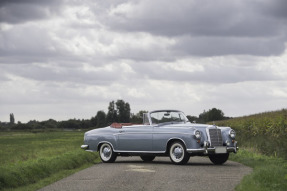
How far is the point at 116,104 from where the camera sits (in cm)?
12338

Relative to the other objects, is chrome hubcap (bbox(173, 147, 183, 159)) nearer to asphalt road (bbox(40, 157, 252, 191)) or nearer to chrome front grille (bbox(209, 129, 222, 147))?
chrome front grille (bbox(209, 129, 222, 147))

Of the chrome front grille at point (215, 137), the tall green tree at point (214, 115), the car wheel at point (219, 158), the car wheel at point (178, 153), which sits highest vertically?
the tall green tree at point (214, 115)

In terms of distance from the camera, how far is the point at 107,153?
19.5 metres

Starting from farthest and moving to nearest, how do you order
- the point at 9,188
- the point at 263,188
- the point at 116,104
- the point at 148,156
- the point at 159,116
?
the point at 116,104
the point at 148,156
the point at 159,116
the point at 9,188
the point at 263,188

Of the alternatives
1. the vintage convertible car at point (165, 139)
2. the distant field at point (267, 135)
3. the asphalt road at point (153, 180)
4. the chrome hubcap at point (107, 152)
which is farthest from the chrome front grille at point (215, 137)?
the chrome hubcap at point (107, 152)

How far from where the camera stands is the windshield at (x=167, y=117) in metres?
18.8

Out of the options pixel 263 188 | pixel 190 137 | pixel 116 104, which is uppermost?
pixel 116 104

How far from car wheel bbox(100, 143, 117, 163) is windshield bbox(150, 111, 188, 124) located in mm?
1954

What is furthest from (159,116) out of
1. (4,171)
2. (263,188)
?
(263,188)

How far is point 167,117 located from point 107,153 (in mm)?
2498

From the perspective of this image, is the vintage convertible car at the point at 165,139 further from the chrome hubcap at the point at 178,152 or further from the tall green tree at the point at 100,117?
the tall green tree at the point at 100,117

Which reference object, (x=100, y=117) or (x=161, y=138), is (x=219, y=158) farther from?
(x=100, y=117)

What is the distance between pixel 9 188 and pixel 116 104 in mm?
111174

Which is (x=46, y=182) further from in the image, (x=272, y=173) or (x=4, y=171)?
(x=272, y=173)
